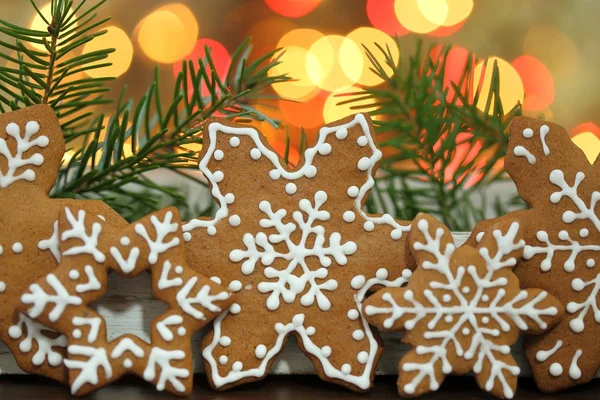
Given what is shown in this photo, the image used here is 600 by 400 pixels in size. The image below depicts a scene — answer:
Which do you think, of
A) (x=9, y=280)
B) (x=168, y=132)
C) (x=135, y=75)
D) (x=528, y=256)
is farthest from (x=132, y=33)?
(x=528, y=256)

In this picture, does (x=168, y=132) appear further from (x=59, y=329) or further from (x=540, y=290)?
(x=540, y=290)

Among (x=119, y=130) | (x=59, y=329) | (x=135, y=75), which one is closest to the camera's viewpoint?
(x=59, y=329)

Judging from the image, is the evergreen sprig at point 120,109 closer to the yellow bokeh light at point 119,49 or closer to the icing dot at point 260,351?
the icing dot at point 260,351

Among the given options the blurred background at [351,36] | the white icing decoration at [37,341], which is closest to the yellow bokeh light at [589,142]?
the blurred background at [351,36]

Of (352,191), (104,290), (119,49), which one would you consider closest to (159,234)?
(104,290)

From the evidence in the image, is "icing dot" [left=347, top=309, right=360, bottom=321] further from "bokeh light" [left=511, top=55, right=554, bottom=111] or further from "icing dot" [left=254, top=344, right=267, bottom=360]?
"bokeh light" [left=511, top=55, right=554, bottom=111]

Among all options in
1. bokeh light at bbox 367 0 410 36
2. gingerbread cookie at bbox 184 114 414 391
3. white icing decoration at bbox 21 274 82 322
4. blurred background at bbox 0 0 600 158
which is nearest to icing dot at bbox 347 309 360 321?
gingerbread cookie at bbox 184 114 414 391

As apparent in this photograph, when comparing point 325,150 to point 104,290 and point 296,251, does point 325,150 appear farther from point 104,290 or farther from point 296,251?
point 104,290
